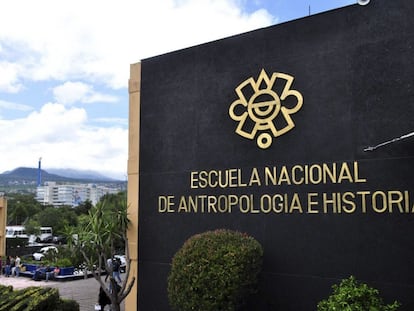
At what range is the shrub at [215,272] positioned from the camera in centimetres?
727

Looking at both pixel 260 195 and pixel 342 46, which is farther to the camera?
pixel 260 195

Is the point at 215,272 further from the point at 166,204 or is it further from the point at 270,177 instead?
the point at 166,204

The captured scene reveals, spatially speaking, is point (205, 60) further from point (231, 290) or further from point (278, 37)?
point (231, 290)

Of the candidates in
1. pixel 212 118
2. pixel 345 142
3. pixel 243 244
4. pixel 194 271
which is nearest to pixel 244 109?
pixel 212 118

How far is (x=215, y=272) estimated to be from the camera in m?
7.29

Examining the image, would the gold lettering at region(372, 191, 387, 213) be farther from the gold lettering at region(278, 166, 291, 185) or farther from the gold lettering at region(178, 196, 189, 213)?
the gold lettering at region(178, 196, 189, 213)

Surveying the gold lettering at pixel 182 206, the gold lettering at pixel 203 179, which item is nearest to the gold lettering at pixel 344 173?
the gold lettering at pixel 203 179

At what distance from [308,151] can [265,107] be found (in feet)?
4.35

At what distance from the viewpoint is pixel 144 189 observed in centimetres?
1057

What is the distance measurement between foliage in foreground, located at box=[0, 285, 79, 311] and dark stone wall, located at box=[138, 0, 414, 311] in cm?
181

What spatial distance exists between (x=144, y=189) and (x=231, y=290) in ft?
13.5

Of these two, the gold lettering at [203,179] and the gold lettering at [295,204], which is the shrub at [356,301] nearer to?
the gold lettering at [295,204]

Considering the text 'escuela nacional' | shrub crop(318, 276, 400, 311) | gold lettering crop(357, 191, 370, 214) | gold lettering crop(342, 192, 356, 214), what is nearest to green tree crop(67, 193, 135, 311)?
the text 'escuela nacional'

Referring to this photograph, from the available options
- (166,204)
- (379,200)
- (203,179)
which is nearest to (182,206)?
(166,204)
